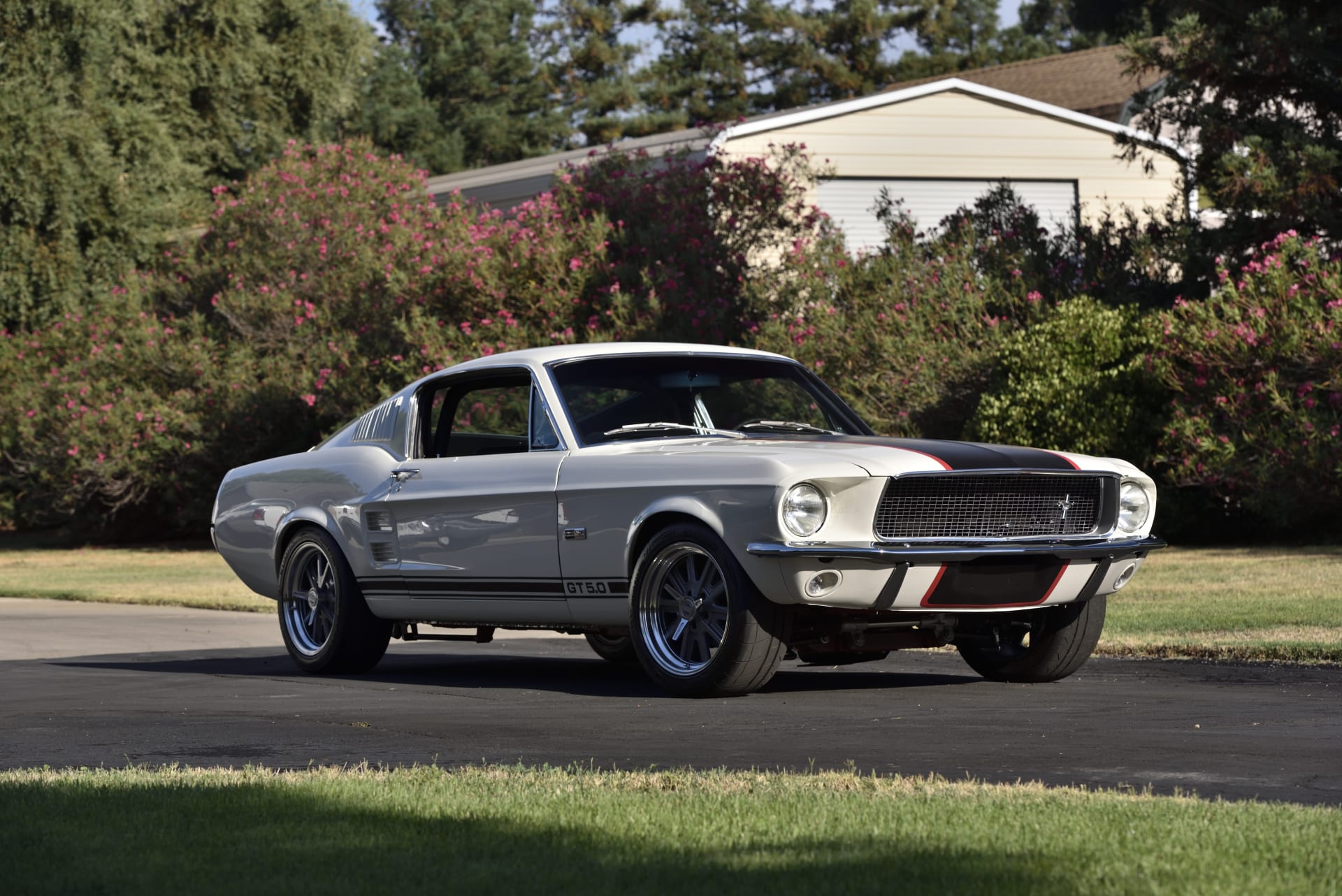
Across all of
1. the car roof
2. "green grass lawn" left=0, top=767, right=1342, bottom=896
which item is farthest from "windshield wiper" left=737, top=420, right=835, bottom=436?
"green grass lawn" left=0, top=767, right=1342, bottom=896

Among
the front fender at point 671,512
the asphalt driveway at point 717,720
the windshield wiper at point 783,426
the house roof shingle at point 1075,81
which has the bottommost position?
the asphalt driveway at point 717,720

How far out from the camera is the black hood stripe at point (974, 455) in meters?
8.51

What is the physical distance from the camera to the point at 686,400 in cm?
982

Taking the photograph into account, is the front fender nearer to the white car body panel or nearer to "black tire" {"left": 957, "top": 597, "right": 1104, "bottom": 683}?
the white car body panel

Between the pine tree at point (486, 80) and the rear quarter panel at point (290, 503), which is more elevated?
the pine tree at point (486, 80)

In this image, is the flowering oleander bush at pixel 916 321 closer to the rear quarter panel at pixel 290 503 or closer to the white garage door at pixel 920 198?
the white garage door at pixel 920 198

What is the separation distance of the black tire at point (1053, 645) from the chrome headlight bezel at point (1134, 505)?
42 cm

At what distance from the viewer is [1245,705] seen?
830 cm

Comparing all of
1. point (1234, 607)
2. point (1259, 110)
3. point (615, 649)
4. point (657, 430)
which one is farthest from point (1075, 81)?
point (657, 430)

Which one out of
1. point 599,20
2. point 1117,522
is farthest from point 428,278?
point 599,20

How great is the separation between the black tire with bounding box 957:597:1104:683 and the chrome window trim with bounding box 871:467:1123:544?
0.40m

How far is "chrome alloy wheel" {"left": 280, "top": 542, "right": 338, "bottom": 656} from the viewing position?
1087 centimetres

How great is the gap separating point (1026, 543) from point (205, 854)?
15.9 feet

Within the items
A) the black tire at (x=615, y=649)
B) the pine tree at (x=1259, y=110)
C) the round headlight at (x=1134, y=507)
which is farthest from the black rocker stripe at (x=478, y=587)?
the pine tree at (x=1259, y=110)
